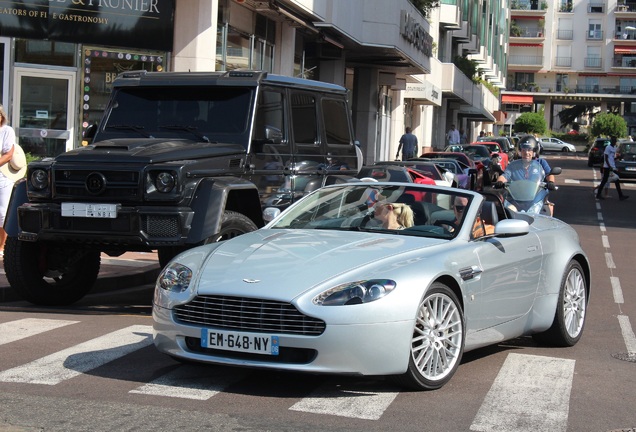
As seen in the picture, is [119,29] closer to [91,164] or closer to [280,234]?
[91,164]

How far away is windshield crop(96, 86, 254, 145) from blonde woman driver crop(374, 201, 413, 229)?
118 inches

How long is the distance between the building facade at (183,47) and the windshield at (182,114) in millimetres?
8583

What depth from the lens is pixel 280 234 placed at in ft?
26.4

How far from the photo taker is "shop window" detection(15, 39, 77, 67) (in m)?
19.5

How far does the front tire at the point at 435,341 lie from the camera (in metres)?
6.93

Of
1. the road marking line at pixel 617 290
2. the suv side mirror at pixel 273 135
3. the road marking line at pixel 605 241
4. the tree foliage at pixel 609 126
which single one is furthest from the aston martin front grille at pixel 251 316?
the tree foliage at pixel 609 126

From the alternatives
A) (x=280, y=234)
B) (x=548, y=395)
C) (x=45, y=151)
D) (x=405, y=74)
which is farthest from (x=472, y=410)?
(x=405, y=74)

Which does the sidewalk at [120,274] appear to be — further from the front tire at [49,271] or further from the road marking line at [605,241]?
the road marking line at [605,241]

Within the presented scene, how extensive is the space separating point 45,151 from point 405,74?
25174mm

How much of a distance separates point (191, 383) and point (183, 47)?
563 inches

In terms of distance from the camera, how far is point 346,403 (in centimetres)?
667

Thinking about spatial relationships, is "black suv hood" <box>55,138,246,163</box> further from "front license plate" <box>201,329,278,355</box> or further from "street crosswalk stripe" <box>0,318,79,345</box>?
"front license plate" <box>201,329,278,355</box>

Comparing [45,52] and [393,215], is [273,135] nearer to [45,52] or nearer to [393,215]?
[393,215]

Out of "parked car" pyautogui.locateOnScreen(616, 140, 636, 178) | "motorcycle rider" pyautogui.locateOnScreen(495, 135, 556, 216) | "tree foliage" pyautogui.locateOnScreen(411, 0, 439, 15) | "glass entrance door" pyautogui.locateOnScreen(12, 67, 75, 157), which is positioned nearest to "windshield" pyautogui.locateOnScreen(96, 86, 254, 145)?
"motorcycle rider" pyautogui.locateOnScreen(495, 135, 556, 216)
